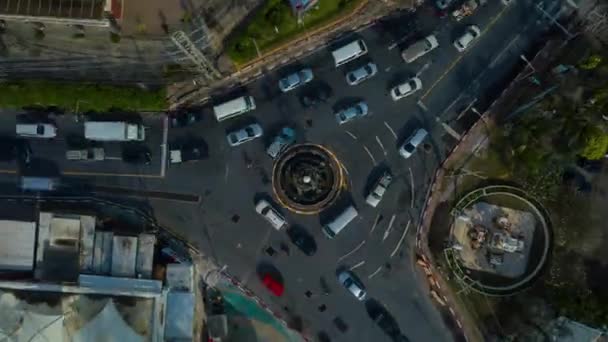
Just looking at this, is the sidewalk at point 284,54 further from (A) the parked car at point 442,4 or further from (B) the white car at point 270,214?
(B) the white car at point 270,214

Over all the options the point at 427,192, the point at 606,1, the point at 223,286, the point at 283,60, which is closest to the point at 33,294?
the point at 223,286

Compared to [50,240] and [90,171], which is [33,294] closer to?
[50,240]

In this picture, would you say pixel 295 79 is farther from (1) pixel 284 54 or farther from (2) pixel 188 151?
(2) pixel 188 151

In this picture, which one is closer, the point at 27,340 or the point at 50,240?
the point at 27,340

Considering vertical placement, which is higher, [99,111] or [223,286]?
[99,111]

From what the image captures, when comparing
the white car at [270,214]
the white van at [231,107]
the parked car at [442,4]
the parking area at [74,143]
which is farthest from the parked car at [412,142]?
the parking area at [74,143]

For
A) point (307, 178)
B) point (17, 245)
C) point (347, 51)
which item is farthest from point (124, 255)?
point (347, 51)

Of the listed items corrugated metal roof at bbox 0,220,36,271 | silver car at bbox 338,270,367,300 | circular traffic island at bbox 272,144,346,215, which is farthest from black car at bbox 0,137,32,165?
silver car at bbox 338,270,367,300

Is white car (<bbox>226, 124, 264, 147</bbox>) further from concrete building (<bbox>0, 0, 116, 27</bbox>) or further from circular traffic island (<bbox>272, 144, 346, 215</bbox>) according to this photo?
concrete building (<bbox>0, 0, 116, 27</bbox>)
